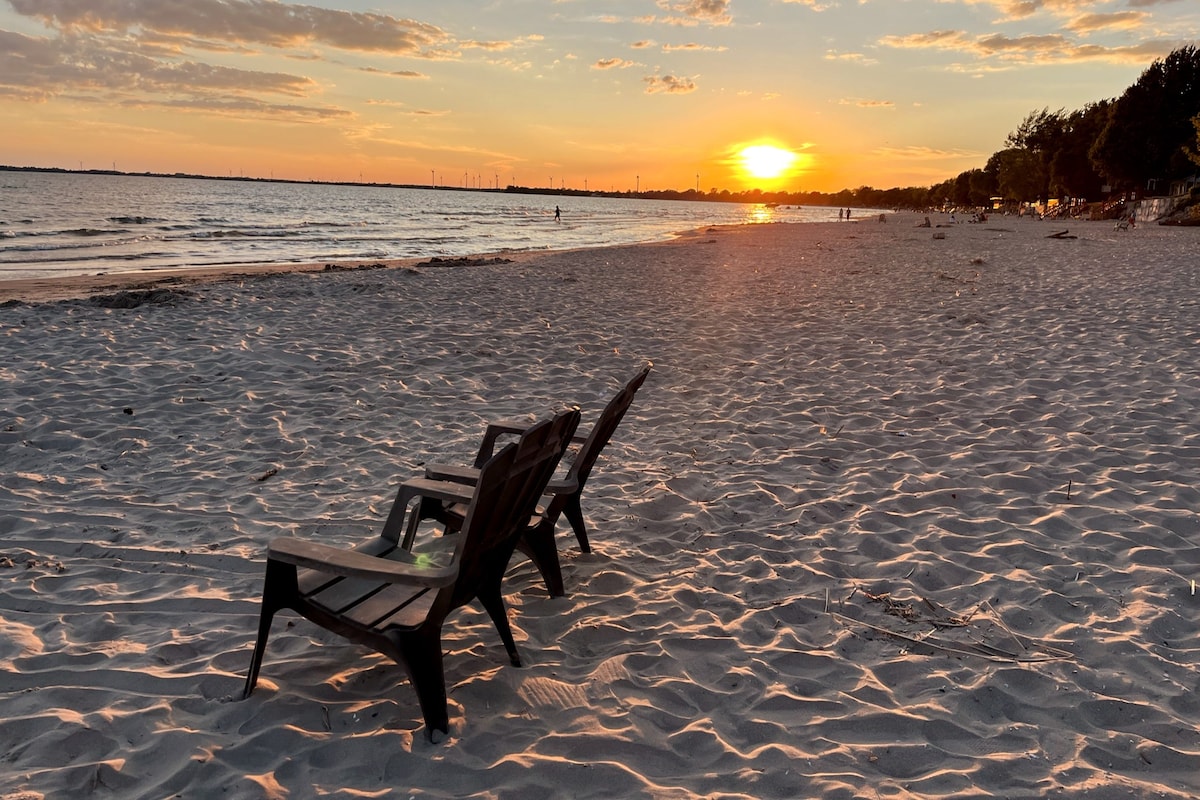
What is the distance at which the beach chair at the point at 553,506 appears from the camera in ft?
13.4

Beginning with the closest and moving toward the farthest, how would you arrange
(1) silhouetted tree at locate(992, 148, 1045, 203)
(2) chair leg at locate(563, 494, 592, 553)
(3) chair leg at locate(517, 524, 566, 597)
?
(3) chair leg at locate(517, 524, 566, 597) < (2) chair leg at locate(563, 494, 592, 553) < (1) silhouetted tree at locate(992, 148, 1045, 203)

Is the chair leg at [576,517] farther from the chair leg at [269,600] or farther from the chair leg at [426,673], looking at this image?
the chair leg at [269,600]

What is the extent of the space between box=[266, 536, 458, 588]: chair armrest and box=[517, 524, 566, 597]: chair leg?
104 centimetres

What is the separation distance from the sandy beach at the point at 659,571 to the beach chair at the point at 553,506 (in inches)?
8.7

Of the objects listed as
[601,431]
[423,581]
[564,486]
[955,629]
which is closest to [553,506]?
[564,486]

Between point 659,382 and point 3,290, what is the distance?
14.7 meters

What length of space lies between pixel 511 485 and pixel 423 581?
0.51 metres

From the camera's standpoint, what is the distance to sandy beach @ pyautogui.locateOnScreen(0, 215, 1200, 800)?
2.86m

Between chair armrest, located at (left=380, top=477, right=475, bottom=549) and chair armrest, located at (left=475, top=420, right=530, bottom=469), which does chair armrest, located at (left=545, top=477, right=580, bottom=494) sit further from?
chair armrest, located at (left=475, top=420, right=530, bottom=469)

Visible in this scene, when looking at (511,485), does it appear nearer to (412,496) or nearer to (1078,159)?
(412,496)

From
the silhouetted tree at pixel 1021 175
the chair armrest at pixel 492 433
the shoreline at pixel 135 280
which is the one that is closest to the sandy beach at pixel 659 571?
the chair armrest at pixel 492 433

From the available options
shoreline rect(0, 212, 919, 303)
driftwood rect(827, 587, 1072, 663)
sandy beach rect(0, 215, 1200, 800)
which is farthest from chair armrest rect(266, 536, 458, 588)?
shoreline rect(0, 212, 919, 303)

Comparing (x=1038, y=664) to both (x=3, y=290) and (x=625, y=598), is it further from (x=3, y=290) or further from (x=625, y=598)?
(x=3, y=290)

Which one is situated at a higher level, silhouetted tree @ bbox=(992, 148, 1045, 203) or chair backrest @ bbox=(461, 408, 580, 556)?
silhouetted tree @ bbox=(992, 148, 1045, 203)
